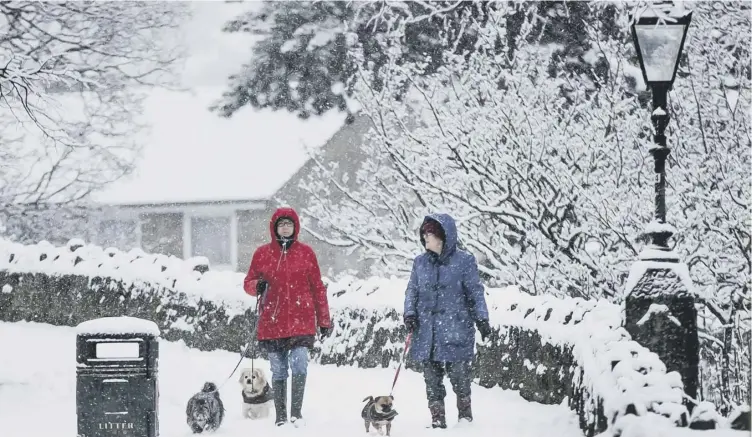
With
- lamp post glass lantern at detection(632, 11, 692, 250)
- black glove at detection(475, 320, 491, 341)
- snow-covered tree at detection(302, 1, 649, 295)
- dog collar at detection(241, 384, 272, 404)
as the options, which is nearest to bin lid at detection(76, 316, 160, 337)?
dog collar at detection(241, 384, 272, 404)

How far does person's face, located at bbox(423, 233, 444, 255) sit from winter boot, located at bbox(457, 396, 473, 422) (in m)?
1.14

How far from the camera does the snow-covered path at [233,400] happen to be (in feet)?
26.1

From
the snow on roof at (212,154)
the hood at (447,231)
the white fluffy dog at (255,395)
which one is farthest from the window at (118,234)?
the hood at (447,231)

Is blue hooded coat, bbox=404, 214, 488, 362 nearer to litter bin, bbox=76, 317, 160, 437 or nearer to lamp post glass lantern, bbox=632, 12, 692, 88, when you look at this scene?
lamp post glass lantern, bbox=632, 12, 692, 88

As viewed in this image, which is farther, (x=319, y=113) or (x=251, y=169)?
(x=251, y=169)

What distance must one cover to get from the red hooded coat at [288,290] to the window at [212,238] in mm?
24332

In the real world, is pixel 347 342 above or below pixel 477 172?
below

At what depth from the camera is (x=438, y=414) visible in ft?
25.3

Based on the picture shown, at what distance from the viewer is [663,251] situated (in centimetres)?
669

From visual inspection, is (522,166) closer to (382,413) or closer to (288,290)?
(288,290)

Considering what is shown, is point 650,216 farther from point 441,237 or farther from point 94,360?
point 94,360

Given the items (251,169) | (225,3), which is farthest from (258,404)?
(251,169)

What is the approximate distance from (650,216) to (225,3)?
10.2 metres

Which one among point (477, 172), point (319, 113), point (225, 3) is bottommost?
point (477, 172)
